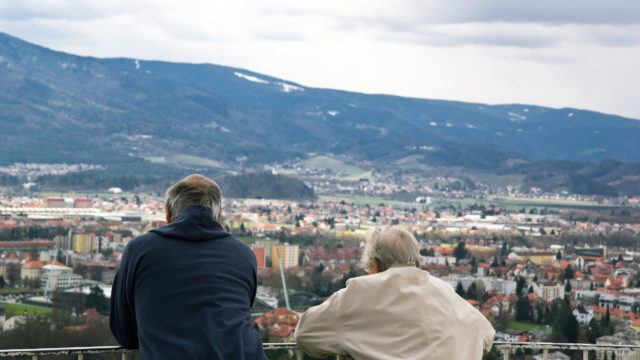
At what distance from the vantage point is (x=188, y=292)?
10.6 feet

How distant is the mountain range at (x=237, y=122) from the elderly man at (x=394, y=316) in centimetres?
9035

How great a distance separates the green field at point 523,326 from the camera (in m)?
21.4

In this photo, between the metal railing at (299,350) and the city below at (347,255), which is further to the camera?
the city below at (347,255)

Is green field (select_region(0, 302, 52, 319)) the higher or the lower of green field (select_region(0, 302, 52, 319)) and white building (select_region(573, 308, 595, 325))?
the lower

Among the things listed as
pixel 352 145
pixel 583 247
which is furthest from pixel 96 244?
pixel 352 145

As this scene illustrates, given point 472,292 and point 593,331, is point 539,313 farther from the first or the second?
point 593,331

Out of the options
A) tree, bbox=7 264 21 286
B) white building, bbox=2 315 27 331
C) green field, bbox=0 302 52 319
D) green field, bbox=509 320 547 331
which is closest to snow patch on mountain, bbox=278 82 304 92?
tree, bbox=7 264 21 286

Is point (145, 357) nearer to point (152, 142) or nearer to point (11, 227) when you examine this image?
point (11, 227)

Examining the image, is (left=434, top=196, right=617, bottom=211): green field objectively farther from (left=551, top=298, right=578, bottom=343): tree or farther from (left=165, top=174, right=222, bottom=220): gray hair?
(left=165, top=174, right=222, bottom=220): gray hair

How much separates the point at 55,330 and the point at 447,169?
91.4m

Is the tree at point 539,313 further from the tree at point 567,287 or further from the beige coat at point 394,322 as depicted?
the beige coat at point 394,322

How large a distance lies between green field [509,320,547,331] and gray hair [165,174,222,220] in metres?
18.1

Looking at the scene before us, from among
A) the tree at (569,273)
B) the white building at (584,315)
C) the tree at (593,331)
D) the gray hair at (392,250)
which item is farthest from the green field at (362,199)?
the gray hair at (392,250)

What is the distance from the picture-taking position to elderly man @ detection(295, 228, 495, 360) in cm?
333
